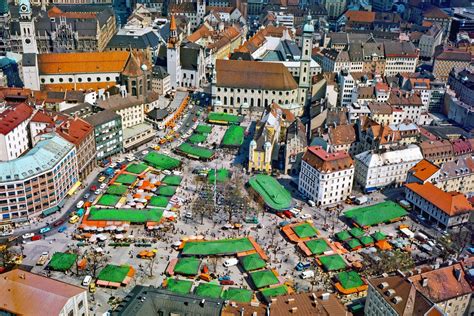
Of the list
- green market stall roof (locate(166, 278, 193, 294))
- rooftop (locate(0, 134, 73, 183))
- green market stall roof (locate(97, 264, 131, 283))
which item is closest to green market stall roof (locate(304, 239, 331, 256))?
green market stall roof (locate(166, 278, 193, 294))

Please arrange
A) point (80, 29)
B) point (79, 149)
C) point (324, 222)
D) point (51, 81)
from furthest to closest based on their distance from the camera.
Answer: point (80, 29)
point (51, 81)
point (79, 149)
point (324, 222)

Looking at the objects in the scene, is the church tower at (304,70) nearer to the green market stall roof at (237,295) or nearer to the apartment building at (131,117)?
the apartment building at (131,117)

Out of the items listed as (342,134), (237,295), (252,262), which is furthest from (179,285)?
(342,134)

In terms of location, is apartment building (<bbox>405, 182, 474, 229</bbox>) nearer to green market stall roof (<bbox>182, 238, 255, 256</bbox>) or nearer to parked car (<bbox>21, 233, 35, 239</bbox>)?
green market stall roof (<bbox>182, 238, 255, 256</bbox>)

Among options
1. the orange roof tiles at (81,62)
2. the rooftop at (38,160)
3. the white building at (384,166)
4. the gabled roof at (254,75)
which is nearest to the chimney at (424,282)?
the white building at (384,166)

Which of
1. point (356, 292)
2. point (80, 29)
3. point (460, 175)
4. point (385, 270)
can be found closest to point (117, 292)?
point (356, 292)

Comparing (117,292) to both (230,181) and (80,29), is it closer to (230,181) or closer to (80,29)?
(230,181)
